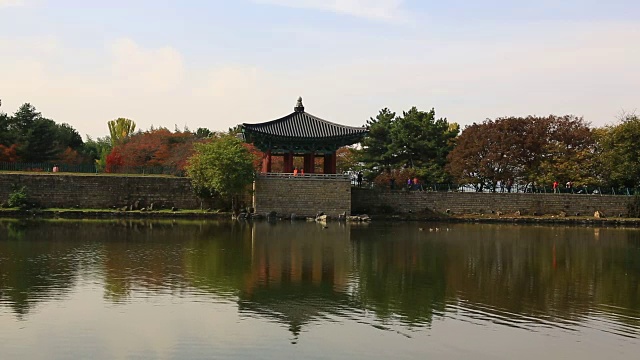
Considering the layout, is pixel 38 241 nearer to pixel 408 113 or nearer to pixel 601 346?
pixel 601 346

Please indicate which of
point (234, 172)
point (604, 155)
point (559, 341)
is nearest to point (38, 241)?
point (234, 172)

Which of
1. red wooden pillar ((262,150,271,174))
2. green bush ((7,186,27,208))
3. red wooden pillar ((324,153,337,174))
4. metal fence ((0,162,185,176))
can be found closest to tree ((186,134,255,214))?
red wooden pillar ((262,150,271,174))

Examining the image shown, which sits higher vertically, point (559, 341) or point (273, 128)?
point (273, 128)

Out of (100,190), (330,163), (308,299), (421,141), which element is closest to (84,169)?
(100,190)

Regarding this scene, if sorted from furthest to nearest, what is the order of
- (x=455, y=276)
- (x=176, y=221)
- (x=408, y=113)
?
(x=408, y=113)
(x=176, y=221)
(x=455, y=276)

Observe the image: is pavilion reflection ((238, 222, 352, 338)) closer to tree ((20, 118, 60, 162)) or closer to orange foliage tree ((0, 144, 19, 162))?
orange foliage tree ((0, 144, 19, 162))

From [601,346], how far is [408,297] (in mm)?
5091

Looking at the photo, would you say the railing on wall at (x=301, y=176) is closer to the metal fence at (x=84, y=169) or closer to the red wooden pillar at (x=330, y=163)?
the red wooden pillar at (x=330, y=163)

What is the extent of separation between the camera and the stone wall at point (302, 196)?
141 ft

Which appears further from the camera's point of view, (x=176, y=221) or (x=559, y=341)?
(x=176, y=221)

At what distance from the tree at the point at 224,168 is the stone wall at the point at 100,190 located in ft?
6.99

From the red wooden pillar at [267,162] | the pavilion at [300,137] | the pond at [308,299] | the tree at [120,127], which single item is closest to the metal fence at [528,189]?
the pavilion at [300,137]

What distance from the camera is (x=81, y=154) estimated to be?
61.1 meters

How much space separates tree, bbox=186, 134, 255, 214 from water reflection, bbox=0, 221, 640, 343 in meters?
9.77
